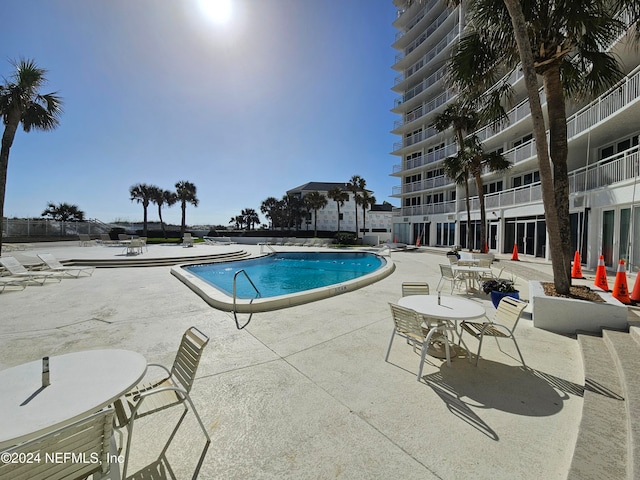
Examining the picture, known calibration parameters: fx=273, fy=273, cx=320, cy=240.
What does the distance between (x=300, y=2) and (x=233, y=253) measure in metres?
15.8

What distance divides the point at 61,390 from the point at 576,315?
743cm

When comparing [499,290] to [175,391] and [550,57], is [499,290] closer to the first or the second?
[550,57]

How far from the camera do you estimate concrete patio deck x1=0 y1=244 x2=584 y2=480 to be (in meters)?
2.25

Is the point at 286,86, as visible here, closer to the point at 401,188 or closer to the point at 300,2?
the point at 300,2

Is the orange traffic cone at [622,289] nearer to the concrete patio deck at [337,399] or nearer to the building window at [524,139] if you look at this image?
the concrete patio deck at [337,399]

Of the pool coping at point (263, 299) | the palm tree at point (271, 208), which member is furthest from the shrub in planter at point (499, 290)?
the palm tree at point (271, 208)

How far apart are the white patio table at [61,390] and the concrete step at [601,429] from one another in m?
3.44

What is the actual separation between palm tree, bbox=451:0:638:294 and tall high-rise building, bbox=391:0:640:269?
40.8 inches

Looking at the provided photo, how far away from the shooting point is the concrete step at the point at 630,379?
7.00 ft

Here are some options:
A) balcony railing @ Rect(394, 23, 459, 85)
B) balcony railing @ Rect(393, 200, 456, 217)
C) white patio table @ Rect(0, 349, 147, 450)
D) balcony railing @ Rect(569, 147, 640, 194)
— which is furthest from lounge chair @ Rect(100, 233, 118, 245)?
balcony railing @ Rect(394, 23, 459, 85)

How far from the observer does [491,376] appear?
364cm

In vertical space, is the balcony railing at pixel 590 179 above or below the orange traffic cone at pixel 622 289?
above

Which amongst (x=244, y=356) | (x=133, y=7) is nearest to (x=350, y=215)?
(x=133, y=7)

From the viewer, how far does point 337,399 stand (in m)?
3.09
